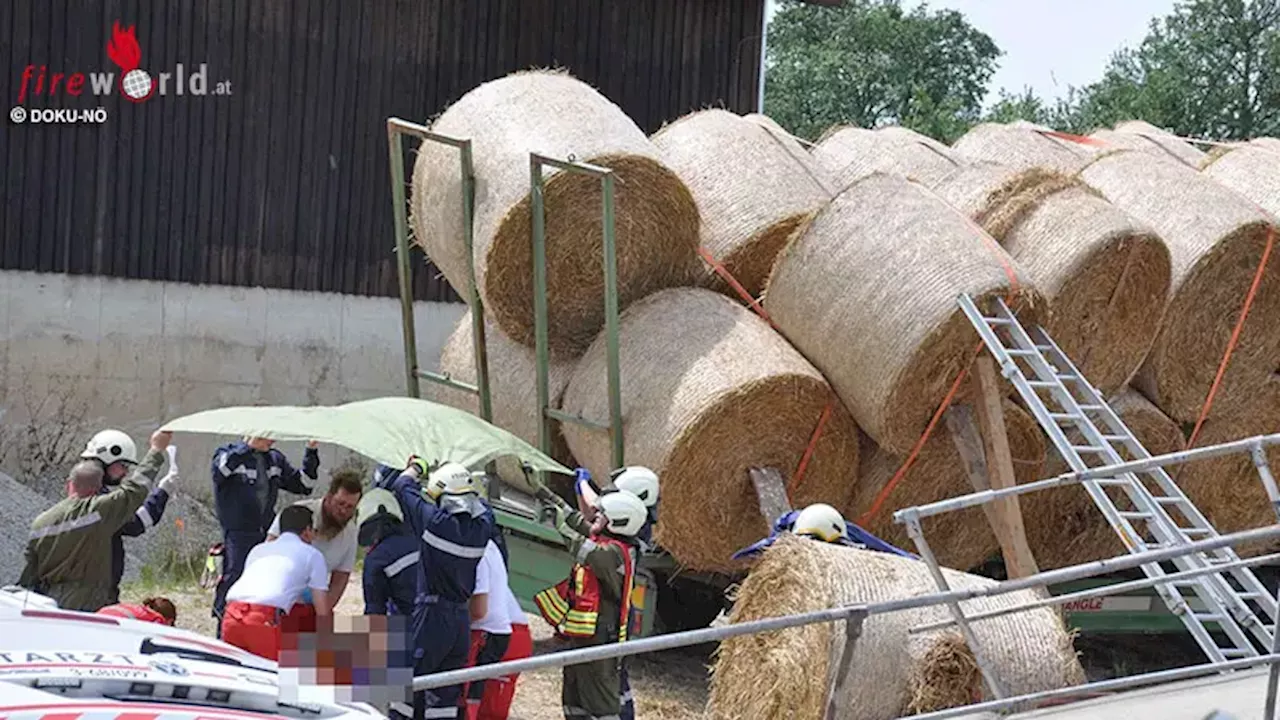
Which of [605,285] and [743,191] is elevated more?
[743,191]

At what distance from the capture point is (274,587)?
27.7ft

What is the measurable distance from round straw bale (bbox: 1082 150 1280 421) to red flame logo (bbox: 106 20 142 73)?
8.12 meters

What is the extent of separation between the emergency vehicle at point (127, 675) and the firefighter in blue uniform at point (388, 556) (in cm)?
286

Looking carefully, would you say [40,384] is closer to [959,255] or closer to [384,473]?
[384,473]

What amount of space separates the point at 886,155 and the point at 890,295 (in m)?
3.92

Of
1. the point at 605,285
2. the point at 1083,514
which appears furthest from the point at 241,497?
the point at 1083,514

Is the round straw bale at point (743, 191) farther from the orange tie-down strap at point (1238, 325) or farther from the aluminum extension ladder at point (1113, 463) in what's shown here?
the orange tie-down strap at point (1238, 325)

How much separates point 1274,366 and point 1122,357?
133 centimetres

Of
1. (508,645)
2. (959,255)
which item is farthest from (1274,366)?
(508,645)

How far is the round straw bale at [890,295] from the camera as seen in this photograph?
10.5 m

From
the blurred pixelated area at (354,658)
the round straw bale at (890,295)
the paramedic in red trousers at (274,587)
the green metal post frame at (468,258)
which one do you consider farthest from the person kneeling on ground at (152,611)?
the round straw bale at (890,295)

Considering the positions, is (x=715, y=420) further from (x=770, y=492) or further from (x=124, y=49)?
(x=124, y=49)

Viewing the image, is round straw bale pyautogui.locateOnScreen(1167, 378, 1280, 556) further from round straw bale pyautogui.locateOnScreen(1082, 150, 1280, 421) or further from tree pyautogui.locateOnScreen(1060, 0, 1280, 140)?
tree pyautogui.locateOnScreen(1060, 0, 1280, 140)

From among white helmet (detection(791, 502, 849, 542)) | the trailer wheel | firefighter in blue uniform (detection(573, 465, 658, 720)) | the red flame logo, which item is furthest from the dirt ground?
the red flame logo
